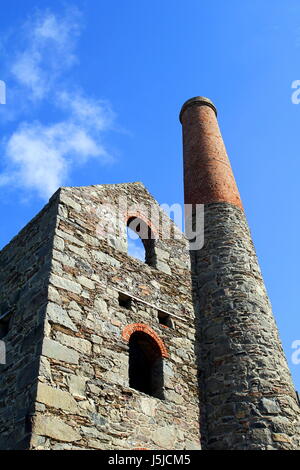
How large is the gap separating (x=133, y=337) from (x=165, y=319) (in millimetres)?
829

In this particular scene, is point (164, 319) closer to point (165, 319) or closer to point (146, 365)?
point (165, 319)

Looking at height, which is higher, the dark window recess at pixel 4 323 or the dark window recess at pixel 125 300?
the dark window recess at pixel 125 300

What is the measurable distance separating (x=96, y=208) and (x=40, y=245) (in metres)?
1.47

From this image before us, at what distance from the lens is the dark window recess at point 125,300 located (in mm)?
8430

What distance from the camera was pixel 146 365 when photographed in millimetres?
8656

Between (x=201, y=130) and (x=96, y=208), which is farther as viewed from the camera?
(x=201, y=130)

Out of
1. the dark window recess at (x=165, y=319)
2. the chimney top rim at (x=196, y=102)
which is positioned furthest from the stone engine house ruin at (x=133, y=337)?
the chimney top rim at (x=196, y=102)

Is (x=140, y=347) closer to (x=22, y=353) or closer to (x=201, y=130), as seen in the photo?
(x=22, y=353)

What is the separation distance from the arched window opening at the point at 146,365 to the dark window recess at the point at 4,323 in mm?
2040

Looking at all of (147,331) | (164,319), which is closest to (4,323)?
(147,331)

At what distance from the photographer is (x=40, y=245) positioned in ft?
26.9

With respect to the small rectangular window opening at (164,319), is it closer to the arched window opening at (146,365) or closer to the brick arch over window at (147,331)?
the brick arch over window at (147,331)

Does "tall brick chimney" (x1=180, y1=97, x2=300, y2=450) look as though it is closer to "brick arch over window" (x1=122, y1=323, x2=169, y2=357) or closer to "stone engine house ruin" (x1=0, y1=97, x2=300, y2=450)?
"stone engine house ruin" (x1=0, y1=97, x2=300, y2=450)
